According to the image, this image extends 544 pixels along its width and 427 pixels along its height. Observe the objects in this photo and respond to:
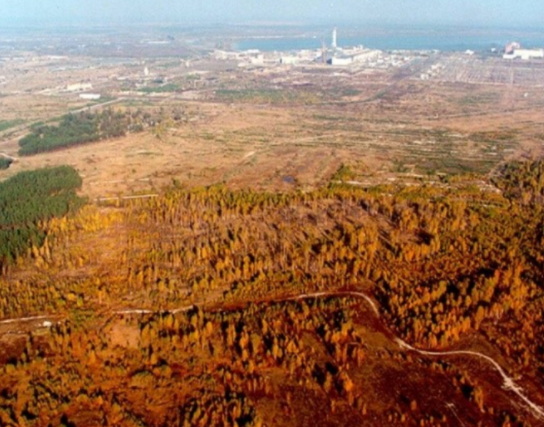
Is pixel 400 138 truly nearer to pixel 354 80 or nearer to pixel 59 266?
pixel 59 266

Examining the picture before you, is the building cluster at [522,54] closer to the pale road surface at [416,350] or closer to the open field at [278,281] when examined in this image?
the open field at [278,281]

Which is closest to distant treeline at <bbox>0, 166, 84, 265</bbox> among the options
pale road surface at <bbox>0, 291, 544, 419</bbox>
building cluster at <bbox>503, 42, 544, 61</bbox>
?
pale road surface at <bbox>0, 291, 544, 419</bbox>

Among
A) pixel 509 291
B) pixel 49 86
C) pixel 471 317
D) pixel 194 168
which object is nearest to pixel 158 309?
pixel 471 317

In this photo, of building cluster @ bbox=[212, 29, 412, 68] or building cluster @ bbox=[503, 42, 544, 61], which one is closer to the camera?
building cluster @ bbox=[212, 29, 412, 68]

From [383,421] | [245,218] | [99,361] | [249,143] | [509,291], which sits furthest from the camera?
[249,143]

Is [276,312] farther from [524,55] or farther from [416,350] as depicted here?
[524,55]

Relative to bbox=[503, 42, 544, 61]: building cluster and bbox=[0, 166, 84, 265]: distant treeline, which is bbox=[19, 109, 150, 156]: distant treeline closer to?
bbox=[0, 166, 84, 265]: distant treeline

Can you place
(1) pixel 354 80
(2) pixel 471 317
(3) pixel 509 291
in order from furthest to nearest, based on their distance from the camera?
(1) pixel 354 80 < (3) pixel 509 291 < (2) pixel 471 317
